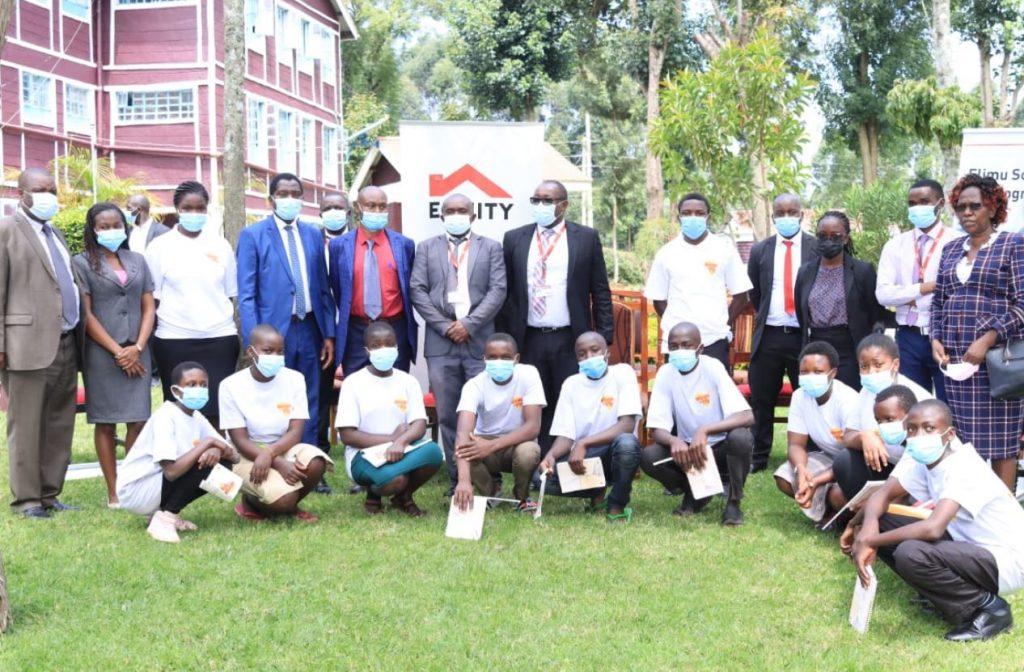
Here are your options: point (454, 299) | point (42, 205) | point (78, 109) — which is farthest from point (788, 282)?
point (78, 109)

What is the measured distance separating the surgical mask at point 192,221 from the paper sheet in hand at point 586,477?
3157 millimetres

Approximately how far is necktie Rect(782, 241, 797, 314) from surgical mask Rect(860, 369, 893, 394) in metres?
2.09

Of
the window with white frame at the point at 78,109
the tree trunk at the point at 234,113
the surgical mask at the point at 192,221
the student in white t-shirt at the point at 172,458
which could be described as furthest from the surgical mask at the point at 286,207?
the window with white frame at the point at 78,109

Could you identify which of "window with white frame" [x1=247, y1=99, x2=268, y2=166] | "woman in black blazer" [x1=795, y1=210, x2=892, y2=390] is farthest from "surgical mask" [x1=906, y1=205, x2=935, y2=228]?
"window with white frame" [x1=247, y1=99, x2=268, y2=166]

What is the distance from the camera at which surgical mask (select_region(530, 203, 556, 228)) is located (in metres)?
8.48

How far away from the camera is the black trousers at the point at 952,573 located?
5230 mm

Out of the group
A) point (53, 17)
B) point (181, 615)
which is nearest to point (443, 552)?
point (181, 615)

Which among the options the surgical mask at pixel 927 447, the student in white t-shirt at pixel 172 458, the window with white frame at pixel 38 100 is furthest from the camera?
the window with white frame at pixel 38 100

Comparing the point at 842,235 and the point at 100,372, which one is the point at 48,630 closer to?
the point at 100,372

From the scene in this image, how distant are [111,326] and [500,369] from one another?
2740mm

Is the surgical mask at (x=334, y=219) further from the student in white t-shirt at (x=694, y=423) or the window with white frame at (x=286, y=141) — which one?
the window with white frame at (x=286, y=141)

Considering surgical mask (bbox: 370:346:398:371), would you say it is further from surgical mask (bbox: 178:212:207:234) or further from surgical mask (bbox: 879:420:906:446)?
surgical mask (bbox: 879:420:906:446)

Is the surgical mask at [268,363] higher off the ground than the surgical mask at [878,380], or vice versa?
the surgical mask at [268,363]

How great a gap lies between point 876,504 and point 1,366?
556 centimetres
